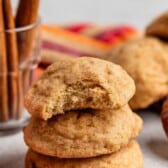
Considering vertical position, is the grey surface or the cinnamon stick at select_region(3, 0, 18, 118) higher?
the cinnamon stick at select_region(3, 0, 18, 118)

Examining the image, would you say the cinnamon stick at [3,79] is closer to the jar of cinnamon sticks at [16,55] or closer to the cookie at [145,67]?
the jar of cinnamon sticks at [16,55]

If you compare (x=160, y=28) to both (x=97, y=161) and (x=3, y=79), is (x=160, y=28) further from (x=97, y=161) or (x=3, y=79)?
(x=97, y=161)

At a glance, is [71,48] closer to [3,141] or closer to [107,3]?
[3,141]

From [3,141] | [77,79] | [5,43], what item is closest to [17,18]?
[5,43]

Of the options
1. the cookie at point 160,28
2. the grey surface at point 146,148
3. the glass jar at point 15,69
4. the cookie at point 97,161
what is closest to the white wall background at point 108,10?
the cookie at point 160,28

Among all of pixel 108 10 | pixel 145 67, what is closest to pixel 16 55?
pixel 145 67

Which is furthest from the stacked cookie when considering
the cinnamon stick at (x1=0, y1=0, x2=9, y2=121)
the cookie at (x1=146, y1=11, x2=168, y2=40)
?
the cookie at (x1=146, y1=11, x2=168, y2=40)

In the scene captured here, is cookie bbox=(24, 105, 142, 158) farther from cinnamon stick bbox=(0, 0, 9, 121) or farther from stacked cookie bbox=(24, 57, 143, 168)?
cinnamon stick bbox=(0, 0, 9, 121)
